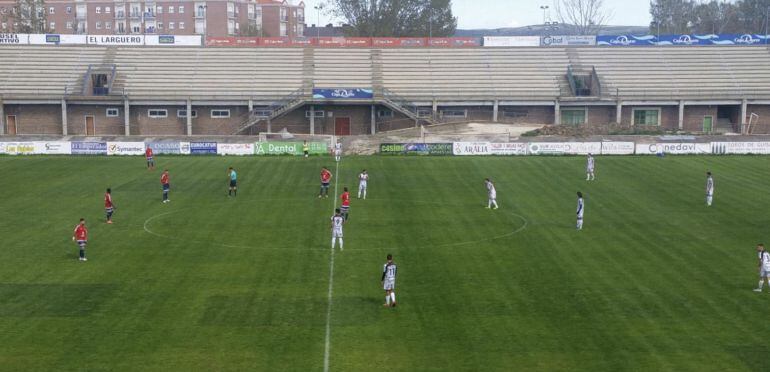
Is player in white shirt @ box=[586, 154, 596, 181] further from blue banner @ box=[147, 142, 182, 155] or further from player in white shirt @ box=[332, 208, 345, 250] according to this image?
blue banner @ box=[147, 142, 182, 155]

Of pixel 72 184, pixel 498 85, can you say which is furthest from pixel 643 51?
pixel 72 184

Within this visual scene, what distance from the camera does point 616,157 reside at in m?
70.3

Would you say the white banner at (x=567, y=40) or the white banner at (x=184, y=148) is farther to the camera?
the white banner at (x=567, y=40)

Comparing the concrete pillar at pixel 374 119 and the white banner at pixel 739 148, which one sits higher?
the concrete pillar at pixel 374 119

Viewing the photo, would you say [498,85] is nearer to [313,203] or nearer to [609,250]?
[313,203]

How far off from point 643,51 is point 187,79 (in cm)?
4960

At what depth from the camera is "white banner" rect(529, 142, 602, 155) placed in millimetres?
71875

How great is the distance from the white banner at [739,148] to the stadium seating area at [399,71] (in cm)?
1918

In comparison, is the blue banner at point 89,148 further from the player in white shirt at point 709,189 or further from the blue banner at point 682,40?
the blue banner at point 682,40

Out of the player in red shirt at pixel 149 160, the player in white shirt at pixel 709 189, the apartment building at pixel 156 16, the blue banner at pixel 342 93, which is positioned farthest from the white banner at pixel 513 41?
the apartment building at pixel 156 16

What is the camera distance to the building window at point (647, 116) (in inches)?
3615

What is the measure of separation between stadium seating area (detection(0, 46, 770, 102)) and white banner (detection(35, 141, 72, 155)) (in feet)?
59.8

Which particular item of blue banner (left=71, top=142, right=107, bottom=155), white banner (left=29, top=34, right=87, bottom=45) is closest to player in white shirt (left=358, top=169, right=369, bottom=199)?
blue banner (left=71, top=142, right=107, bottom=155)

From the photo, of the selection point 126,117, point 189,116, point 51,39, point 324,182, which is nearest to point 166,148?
point 189,116
